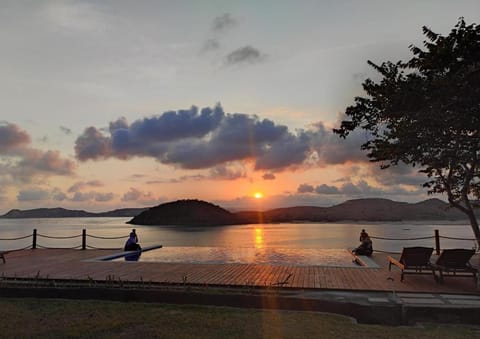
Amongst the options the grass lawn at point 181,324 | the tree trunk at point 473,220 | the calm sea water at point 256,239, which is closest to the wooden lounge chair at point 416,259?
the tree trunk at point 473,220

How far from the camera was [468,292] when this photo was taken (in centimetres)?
800

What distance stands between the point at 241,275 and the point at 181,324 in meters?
3.65

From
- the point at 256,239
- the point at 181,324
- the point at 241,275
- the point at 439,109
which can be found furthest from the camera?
the point at 256,239

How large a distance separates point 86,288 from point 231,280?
332 centimetres

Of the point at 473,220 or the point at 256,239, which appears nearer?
the point at 473,220

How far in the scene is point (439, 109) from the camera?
27.7ft

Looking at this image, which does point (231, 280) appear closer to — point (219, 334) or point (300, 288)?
point (300, 288)

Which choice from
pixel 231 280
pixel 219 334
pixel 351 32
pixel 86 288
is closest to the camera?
pixel 219 334

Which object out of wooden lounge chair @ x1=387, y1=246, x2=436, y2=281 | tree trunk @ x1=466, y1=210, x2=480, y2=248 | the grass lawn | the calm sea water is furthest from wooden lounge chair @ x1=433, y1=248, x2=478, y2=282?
the calm sea water

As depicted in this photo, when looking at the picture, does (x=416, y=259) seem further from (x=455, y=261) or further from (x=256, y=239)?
(x=256, y=239)

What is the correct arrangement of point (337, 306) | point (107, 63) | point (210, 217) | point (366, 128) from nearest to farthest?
point (337, 306), point (366, 128), point (107, 63), point (210, 217)

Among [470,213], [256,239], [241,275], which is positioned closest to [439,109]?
[470,213]

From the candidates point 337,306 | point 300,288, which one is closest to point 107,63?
point 300,288

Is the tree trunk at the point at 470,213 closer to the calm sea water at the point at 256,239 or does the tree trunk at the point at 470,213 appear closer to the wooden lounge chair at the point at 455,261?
the wooden lounge chair at the point at 455,261
